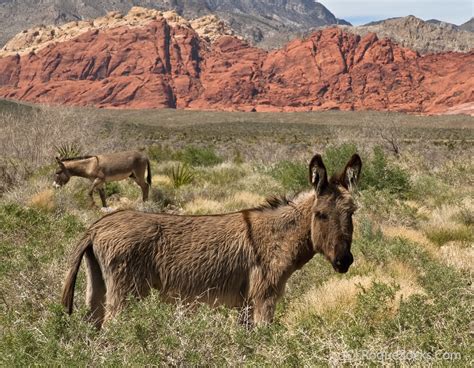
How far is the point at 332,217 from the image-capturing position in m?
4.22

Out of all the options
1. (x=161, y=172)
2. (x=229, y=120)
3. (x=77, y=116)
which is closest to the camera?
(x=161, y=172)

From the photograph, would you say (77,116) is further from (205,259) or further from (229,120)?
(229,120)

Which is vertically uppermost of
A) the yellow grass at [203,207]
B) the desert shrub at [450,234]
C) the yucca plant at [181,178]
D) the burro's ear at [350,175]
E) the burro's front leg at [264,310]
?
the burro's ear at [350,175]

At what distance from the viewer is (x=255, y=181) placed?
16.3 meters

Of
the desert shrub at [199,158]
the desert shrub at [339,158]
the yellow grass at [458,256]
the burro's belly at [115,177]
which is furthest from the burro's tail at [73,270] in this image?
the desert shrub at [199,158]

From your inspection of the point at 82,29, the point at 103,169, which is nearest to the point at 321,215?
the point at 103,169

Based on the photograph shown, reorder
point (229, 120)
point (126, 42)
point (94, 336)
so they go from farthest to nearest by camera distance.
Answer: point (126, 42), point (229, 120), point (94, 336)

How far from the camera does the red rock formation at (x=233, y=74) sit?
142500 mm

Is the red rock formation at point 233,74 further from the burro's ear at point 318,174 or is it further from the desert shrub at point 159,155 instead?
the burro's ear at point 318,174

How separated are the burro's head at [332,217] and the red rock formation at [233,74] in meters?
133

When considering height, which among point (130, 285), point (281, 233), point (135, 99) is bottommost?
point (135, 99)

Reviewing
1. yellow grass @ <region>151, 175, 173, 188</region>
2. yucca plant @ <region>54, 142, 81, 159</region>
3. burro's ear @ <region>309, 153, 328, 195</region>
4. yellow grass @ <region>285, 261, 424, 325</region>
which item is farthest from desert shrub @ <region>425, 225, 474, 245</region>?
yucca plant @ <region>54, 142, 81, 159</region>

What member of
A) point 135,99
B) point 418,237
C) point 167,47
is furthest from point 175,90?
point 418,237

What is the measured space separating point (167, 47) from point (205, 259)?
176 m
